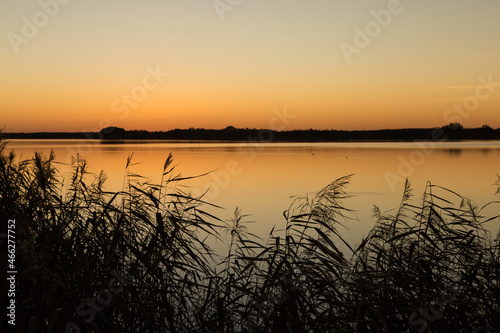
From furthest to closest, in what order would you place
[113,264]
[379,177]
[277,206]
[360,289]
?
[379,177], [277,206], [113,264], [360,289]

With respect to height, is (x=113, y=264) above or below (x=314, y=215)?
below

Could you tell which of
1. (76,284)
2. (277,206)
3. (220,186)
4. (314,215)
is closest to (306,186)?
(220,186)

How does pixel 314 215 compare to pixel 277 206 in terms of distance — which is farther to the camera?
pixel 277 206

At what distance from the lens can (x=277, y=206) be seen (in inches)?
794

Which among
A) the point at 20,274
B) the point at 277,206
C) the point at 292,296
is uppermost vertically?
the point at 20,274

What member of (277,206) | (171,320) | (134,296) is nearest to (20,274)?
(134,296)

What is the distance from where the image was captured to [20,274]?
161 inches

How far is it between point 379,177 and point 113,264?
87.4 feet

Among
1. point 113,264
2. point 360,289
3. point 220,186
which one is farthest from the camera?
point 220,186

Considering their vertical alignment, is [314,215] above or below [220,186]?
above

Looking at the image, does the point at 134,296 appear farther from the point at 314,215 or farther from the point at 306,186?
the point at 306,186

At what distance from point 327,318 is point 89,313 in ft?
7.09

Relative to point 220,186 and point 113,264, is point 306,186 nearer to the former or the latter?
point 220,186

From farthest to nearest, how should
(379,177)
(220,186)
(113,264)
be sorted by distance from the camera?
1. (379,177)
2. (220,186)
3. (113,264)
